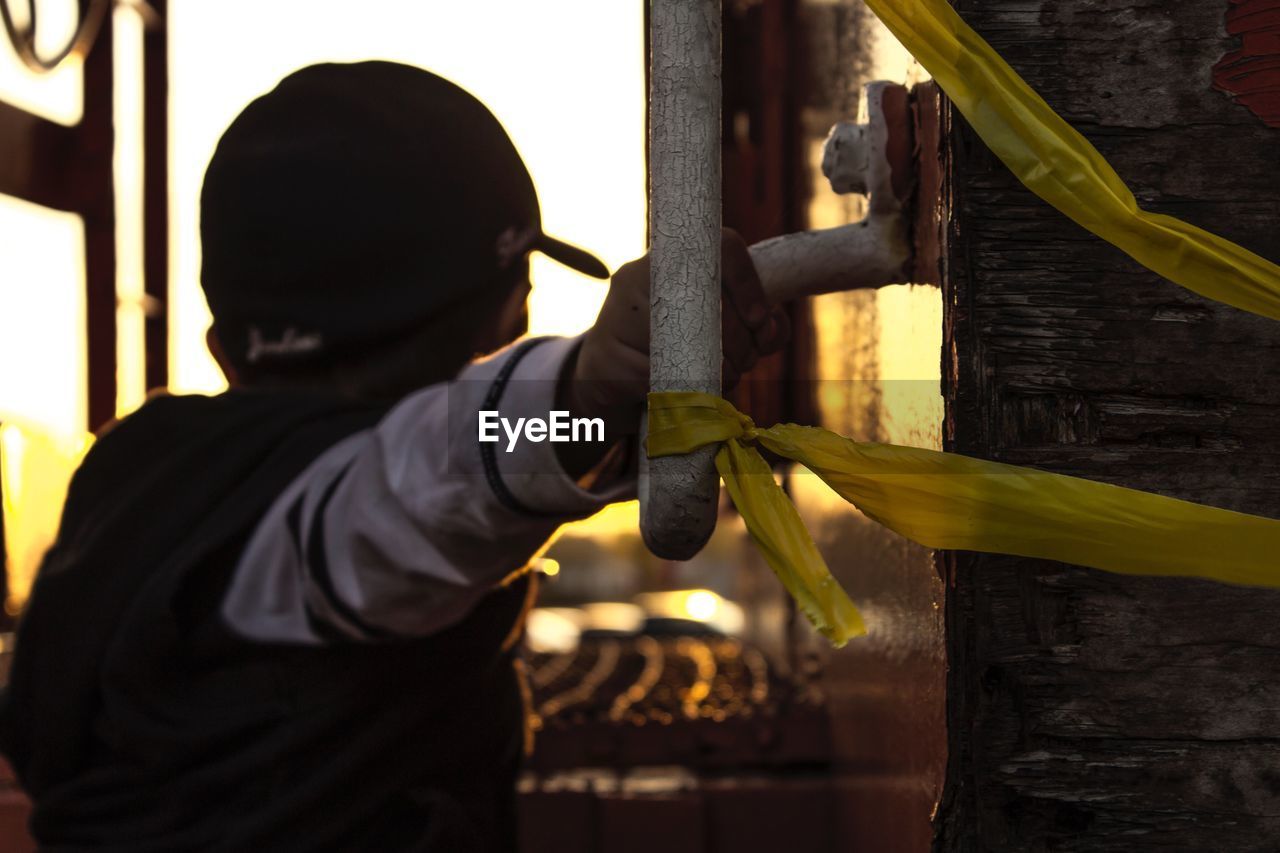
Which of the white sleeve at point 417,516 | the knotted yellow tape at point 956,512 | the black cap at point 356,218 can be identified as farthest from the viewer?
the black cap at point 356,218

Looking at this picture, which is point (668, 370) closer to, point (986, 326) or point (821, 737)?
point (986, 326)

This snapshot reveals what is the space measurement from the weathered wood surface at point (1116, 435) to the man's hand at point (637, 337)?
0.56 ft

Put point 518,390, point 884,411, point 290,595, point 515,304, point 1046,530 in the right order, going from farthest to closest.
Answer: point 515,304
point 290,595
point 884,411
point 518,390
point 1046,530

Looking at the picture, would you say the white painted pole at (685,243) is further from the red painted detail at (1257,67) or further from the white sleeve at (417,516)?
the red painted detail at (1257,67)

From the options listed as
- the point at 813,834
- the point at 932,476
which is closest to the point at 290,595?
the point at 932,476

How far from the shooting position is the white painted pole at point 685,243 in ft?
2.74

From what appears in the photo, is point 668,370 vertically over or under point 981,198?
under

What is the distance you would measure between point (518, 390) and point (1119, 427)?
0.57 meters

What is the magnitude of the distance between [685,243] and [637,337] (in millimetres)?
203

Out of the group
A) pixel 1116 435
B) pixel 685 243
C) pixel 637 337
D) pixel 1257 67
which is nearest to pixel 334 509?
pixel 637 337

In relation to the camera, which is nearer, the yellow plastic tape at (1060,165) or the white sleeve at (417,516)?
the yellow plastic tape at (1060,165)

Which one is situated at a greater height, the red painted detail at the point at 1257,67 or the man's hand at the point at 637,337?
the red painted detail at the point at 1257,67

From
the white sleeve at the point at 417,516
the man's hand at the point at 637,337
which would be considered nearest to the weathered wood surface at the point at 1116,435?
the man's hand at the point at 637,337

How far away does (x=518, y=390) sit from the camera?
118 centimetres
